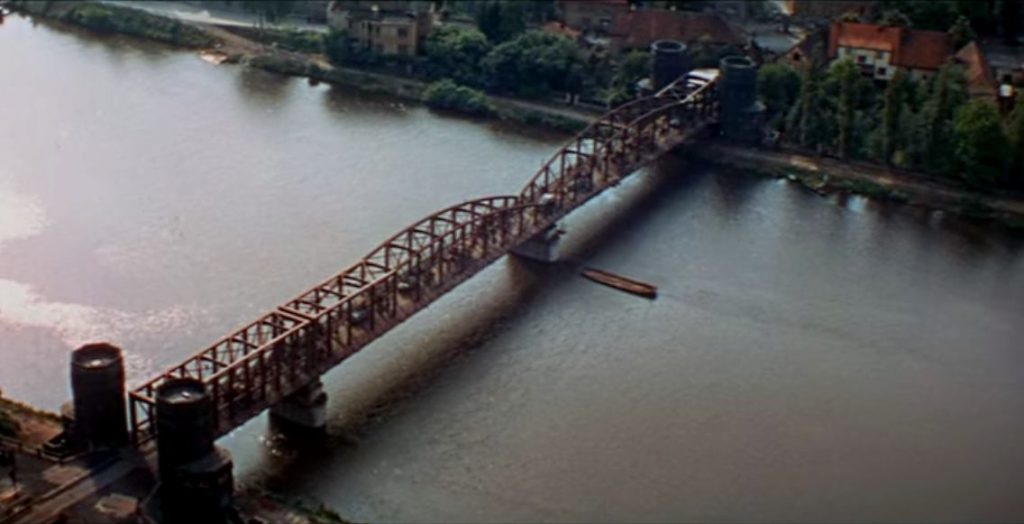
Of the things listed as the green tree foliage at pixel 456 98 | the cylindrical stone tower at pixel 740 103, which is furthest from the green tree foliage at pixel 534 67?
the cylindrical stone tower at pixel 740 103

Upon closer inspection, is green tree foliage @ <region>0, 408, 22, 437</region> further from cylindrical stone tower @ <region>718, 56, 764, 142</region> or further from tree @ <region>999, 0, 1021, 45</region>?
tree @ <region>999, 0, 1021, 45</region>

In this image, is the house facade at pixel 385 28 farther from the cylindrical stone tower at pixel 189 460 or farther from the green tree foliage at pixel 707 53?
the cylindrical stone tower at pixel 189 460

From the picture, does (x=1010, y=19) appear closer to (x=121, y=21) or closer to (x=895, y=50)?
(x=895, y=50)

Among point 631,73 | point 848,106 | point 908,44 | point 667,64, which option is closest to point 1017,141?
point 848,106

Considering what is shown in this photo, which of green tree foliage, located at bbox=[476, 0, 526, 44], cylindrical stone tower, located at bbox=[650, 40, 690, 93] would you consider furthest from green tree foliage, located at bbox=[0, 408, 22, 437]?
green tree foliage, located at bbox=[476, 0, 526, 44]

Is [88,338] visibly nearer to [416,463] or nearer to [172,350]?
[172,350]
